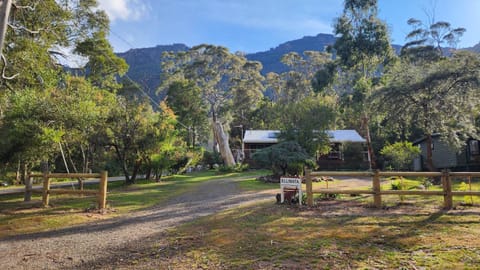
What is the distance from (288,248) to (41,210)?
7409mm

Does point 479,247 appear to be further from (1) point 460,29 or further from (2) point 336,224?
(1) point 460,29

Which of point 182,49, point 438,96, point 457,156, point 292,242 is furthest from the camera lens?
point 182,49

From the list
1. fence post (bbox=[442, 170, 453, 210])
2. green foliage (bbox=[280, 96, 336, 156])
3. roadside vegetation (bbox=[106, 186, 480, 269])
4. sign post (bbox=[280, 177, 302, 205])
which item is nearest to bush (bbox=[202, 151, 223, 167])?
green foliage (bbox=[280, 96, 336, 156])

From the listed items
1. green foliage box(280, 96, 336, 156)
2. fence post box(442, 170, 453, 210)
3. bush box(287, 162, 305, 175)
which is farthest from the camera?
green foliage box(280, 96, 336, 156)

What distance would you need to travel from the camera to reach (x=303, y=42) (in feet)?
528

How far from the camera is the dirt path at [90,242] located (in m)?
4.70

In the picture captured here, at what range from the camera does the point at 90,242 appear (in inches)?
223

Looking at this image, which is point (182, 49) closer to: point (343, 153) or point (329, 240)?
point (343, 153)

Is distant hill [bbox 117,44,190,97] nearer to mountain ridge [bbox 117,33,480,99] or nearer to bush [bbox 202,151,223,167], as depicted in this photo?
mountain ridge [bbox 117,33,480,99]

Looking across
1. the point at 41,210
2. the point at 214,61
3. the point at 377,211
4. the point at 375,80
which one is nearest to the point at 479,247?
the point at 377,211

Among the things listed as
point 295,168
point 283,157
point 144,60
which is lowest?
point 295,168

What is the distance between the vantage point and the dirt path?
4.70 metres

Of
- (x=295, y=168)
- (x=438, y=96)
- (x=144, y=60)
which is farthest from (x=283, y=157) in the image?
(x=144, y=60)

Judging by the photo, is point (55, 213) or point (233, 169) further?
point (233, 169)
